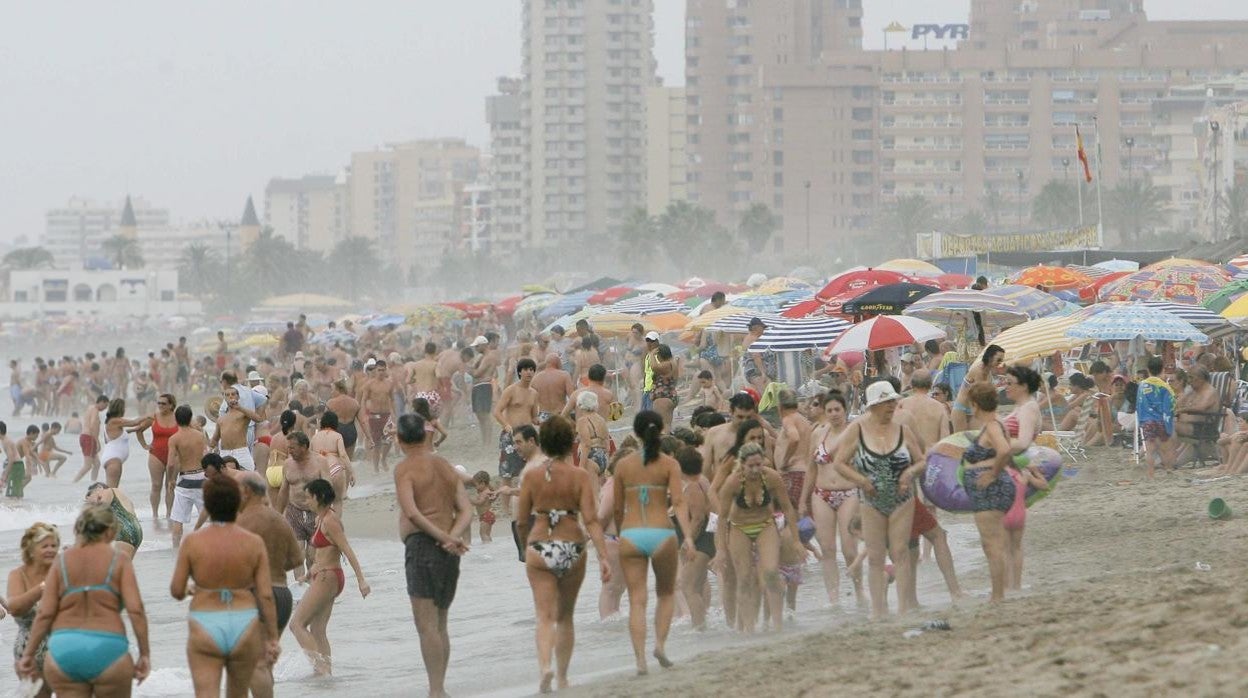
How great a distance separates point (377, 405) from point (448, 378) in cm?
355

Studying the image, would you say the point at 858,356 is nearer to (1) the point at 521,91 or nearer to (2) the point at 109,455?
(2) the point at 109,455

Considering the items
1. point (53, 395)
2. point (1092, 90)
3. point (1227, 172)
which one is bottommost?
point (53, 395)

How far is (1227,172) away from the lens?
88.8m

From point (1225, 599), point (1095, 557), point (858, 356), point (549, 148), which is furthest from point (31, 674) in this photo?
point (549, 148)

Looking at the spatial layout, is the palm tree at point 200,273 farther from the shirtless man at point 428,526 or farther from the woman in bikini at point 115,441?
the shirtless man at point 428,526

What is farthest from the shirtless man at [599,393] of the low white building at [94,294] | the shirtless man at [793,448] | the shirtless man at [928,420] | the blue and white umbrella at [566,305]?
the low white building at [94,294]

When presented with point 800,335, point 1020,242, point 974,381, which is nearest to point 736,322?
point 800,335

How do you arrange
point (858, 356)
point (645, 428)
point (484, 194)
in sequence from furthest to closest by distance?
point (484, 194) < point (858, 356) < point (645, 428)

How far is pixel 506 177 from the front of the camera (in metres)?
165

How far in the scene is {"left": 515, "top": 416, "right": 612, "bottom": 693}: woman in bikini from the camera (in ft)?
27.0

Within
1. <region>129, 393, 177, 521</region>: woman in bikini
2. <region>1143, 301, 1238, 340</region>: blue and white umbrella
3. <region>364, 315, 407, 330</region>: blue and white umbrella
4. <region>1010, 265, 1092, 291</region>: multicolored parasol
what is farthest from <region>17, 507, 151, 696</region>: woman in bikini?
<region>364, 315, 407, 330</region>: blue and white umbrella

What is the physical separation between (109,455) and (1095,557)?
8.74 m

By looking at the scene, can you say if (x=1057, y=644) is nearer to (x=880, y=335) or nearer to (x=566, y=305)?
(x=880, y=335)

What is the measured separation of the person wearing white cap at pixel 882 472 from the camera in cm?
919
